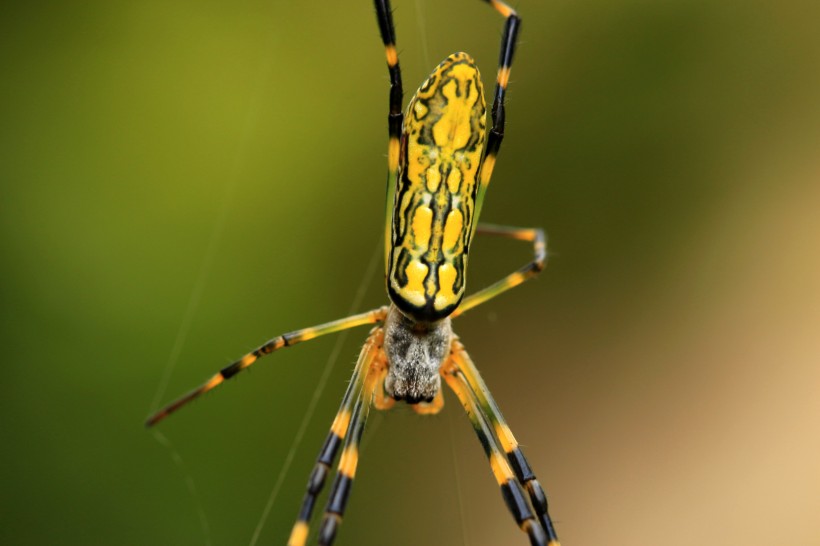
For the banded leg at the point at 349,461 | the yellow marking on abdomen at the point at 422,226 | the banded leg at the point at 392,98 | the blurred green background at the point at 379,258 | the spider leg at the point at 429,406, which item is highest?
the blurred green background at the point at 379,258

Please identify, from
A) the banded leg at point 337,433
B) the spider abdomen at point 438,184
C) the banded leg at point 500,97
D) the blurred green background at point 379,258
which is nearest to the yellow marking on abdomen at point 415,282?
the spider abdomen at point 438,184

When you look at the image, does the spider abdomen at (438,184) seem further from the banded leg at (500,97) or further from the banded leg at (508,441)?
the banded leg at (508,441)

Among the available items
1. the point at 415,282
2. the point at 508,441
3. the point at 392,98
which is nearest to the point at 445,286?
the point at 415,282

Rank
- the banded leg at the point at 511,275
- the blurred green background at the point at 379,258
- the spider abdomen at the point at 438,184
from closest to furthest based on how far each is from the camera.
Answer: the spider abdomen at the point at 438,184 → the banded leg at the point at 511,275 → the blurred green background at the point at 379,258

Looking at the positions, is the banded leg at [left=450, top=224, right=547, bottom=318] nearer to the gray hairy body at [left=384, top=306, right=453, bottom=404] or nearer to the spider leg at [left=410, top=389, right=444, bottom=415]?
the gray hairy body at [left=384, top=306, right=453, bottom=404]

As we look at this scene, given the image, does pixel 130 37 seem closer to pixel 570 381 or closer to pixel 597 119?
pixel 597 119
